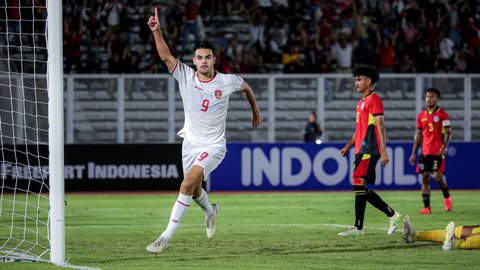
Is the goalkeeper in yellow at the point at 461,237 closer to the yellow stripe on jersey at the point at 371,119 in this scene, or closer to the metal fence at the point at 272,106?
the yellow stripe on jersey at the point at 371,119

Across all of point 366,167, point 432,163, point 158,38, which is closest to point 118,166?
point 432,163

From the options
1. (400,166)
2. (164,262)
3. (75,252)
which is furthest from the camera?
(400,166)

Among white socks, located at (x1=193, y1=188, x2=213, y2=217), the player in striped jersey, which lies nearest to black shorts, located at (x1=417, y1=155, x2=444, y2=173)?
the player in striped jersey

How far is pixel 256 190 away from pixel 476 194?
501 cm

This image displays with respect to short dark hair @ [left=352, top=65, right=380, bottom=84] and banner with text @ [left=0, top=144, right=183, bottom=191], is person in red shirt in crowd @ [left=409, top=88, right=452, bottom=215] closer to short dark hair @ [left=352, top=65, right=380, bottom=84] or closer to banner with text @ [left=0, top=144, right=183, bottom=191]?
short dark hair @ [left=352, top=65, right=380, bottom=84]

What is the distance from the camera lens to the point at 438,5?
1118 inches

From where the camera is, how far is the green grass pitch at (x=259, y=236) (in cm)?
987

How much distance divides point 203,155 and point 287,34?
1686cm

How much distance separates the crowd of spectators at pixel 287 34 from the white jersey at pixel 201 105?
549 inches

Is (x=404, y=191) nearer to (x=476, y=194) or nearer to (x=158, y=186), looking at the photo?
(x=476, y=194)

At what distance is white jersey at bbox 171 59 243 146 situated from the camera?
10969mm

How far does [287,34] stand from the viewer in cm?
2734

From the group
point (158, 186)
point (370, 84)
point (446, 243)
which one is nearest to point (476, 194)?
point (158, 186)

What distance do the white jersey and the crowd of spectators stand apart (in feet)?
45.7
